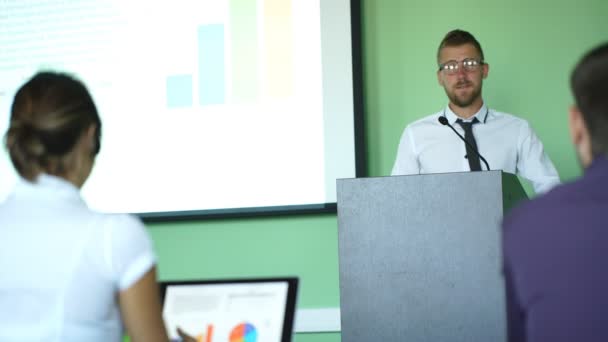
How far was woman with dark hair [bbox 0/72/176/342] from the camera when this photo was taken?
134 cm

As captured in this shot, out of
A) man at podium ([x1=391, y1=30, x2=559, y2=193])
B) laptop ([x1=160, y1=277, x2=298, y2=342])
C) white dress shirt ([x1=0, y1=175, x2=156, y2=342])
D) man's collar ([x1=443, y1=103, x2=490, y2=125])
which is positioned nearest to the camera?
white dress shirt ([x1=0, y1=175, x2=156, y2=342])

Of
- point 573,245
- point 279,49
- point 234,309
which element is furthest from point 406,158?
point 573,245

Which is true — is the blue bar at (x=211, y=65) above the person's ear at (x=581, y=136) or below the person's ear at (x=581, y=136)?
above

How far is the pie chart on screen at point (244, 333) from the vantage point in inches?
62.0

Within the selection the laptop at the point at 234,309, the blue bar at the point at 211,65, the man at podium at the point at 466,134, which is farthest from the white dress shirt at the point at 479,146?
the laptop at the point at 234,309

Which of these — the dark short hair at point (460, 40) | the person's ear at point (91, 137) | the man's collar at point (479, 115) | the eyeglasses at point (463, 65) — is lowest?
the person's ear at point (91, 137)

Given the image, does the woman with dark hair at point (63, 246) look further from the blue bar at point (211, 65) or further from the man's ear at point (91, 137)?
the blue bar at point (211, 65)

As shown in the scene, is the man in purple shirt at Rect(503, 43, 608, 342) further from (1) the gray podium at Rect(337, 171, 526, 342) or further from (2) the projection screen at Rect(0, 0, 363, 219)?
(2) the projection screen at Rect(0, 0, 363, 219)

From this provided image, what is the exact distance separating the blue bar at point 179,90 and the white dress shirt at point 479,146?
110cm

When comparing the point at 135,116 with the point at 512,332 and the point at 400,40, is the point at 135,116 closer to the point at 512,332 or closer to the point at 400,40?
the point at 400,40

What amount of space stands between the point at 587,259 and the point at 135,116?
10.4 feet

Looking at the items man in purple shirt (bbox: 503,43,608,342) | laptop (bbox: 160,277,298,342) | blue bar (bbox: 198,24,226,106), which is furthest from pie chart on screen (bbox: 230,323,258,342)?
blue bar (bbox: 198,24,226,106)

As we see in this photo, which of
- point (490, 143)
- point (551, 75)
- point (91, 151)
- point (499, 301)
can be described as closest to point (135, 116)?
point (490, 143)

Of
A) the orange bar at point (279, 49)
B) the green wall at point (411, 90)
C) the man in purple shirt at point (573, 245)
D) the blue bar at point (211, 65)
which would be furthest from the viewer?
the blue bar at point (211, 65)
